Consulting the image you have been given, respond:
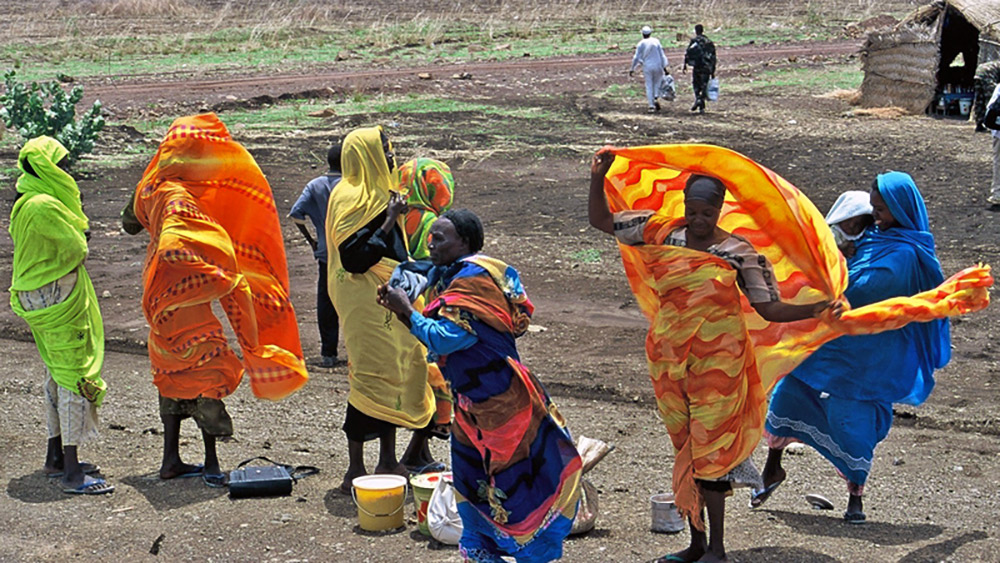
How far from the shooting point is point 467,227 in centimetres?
468

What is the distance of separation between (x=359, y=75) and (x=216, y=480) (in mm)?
22199

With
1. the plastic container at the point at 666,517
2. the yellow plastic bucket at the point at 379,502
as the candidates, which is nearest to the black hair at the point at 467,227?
the yellow plastic bucket at the point at 379,502

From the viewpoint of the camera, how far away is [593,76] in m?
28.4

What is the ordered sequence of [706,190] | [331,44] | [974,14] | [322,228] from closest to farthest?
[706,190] → [322,228] → [974,14] → [331,44]

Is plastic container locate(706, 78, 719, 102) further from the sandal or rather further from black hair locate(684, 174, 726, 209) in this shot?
black hair locate(684, 174, 726, 209)

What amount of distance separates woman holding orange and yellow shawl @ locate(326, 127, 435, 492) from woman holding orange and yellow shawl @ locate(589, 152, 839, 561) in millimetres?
1409

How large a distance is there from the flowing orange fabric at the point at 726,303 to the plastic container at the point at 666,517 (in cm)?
51

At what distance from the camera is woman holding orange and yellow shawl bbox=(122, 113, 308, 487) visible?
245 inches

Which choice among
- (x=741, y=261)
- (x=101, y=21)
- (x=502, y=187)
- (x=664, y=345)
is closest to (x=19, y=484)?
(x=664, y=345)

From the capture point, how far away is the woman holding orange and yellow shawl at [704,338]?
4.86 m

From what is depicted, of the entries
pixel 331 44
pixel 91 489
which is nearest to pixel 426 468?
pixel 91 489

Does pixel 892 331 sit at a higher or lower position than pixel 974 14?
lower

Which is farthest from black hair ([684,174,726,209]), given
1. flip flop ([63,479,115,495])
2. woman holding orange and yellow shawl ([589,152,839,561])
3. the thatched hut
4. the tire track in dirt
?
the tire track in dirt

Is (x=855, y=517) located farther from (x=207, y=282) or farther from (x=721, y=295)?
(x=207, y=282)
